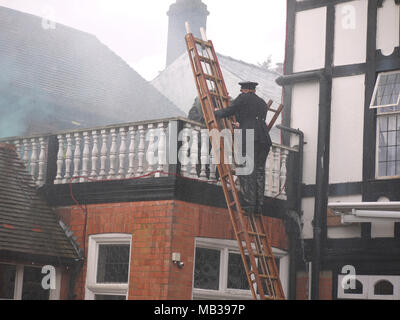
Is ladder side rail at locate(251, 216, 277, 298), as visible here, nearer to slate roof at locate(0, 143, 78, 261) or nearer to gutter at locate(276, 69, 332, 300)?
gutter at locate(276, 69, 332, 300)

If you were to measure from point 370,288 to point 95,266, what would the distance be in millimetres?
4443

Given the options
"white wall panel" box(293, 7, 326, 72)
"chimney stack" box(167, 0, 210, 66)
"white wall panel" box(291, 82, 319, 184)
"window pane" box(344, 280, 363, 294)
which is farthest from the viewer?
"chimney stack" box(167, 0, 210, 66)

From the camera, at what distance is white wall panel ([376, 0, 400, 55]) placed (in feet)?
43.2

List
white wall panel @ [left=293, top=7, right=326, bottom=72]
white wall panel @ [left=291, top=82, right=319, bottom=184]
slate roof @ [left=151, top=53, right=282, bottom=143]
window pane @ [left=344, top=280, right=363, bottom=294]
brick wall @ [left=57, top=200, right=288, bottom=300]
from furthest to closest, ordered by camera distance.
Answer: slate roof @ [left=151, top=53, right=282, bottom=143], white wall panel @ [left=293, top=7, right=326, bottom=72], white wall panel @ [left=291, top=82, right=319, bottom=184], window pane @ [left=344, top=280, right=363, bottom=294], brick wall @ [left=57, top=200, right=288, bottom=300]

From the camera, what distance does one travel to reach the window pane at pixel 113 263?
11.7m

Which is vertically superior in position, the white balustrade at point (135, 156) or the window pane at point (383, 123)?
the window pane at point (383, 123)

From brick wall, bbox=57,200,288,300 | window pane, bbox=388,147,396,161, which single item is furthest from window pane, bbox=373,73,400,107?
brick wall, bbox=57,200,288,300

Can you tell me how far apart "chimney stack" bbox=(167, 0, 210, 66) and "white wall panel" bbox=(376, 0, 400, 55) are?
16624 mm

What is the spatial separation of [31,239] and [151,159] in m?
2.12

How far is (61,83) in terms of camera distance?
20031mm

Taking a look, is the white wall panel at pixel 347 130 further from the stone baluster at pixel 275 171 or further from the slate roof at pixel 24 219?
the slate roof at pixel 24 219

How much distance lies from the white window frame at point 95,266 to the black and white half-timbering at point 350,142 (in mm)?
3288

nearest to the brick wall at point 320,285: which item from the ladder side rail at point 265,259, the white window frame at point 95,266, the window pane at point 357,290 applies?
the window pane at point 357,290

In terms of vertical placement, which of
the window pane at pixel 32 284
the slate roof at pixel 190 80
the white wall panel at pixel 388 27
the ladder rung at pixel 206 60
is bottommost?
the window pane at pixel 32 284
